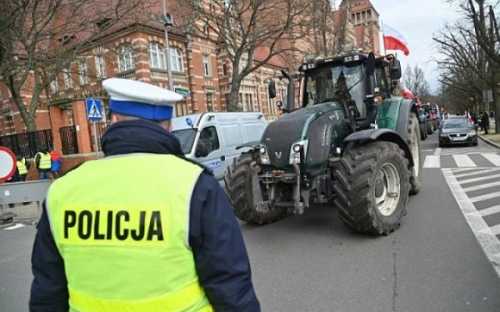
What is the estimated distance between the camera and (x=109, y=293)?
152cm

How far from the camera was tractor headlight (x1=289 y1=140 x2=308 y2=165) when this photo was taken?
18.6 ft

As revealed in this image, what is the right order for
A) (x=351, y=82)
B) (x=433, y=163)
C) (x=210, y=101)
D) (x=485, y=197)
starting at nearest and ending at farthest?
(x=351, y=82) → (x=485, y=197) → (x=433, y=163) → (x=210, y=101)

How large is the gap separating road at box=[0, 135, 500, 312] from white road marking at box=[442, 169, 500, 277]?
1 cm

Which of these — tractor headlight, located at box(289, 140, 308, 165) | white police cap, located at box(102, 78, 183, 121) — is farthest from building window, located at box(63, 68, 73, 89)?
white police cap, located at box(102, 78, 183, 121)

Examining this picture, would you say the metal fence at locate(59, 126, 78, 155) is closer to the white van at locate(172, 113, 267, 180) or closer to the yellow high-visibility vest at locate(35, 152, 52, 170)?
the yellow high-visibility vest at locate(35, 152, 52, 170)

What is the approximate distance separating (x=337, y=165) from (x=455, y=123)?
726 inches

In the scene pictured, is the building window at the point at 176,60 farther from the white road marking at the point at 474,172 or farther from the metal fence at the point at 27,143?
the white road marking at the point at 474,172

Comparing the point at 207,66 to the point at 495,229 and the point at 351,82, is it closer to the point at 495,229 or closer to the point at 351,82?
the point at 351,82

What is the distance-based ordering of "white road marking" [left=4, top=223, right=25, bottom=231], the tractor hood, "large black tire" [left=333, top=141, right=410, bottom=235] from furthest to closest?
"white road marking" [left=4, top=223, right=25, bottom=231]
the tractor hood
"large black tire" [left=333, top=141, right=410, bottom=235]

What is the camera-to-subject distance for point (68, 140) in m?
21.9

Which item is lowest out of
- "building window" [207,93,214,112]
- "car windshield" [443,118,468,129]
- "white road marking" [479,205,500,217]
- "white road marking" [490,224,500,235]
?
"white road marking" [479,205,500,217]

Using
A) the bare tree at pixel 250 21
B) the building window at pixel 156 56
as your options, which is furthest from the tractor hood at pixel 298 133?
the building window at pixel 156 56

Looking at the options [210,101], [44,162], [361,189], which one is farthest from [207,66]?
[361,189]

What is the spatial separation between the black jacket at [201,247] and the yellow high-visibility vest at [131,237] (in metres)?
0.04
